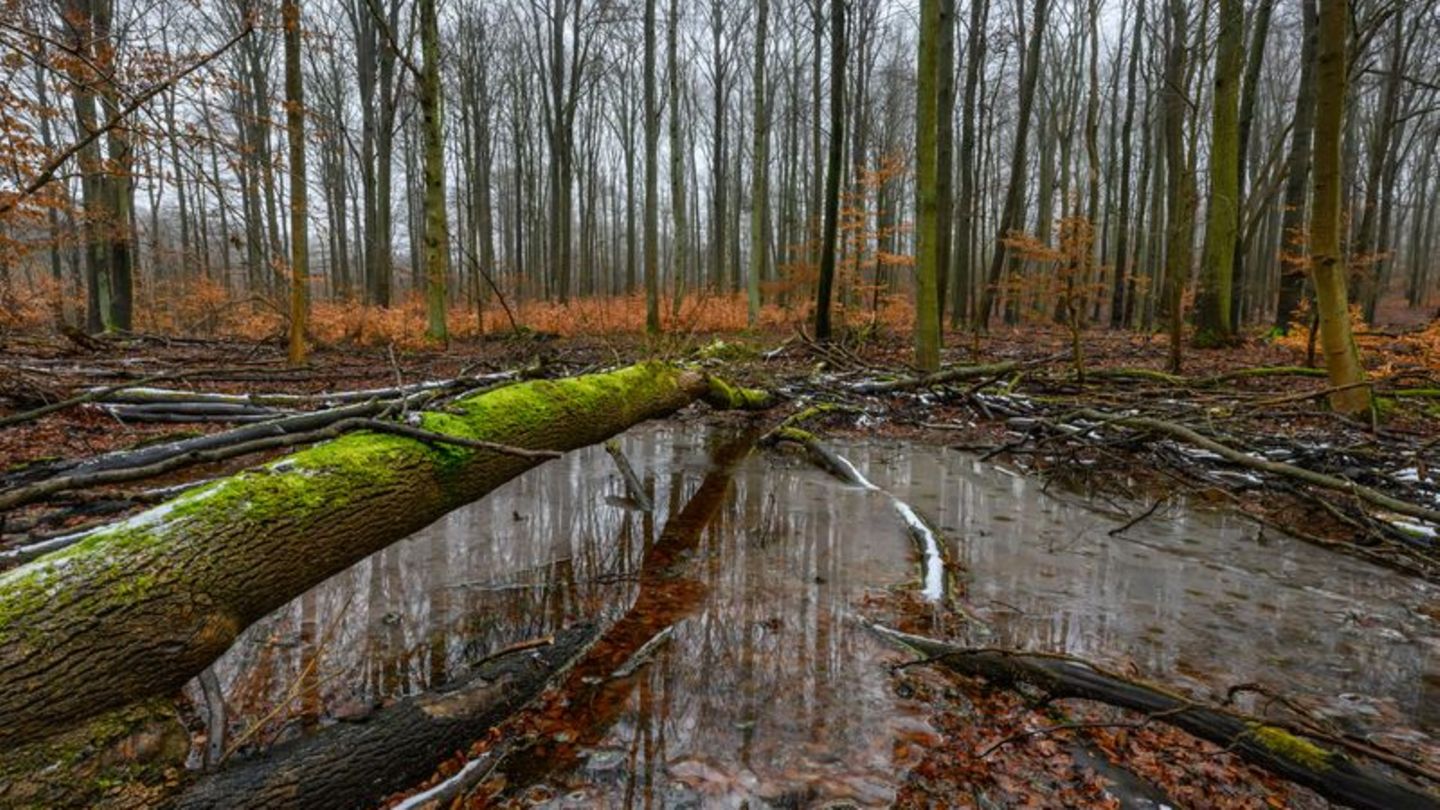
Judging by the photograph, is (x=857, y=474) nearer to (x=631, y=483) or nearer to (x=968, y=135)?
(x=631, y=483)

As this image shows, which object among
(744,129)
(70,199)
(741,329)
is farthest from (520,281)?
(744,129)

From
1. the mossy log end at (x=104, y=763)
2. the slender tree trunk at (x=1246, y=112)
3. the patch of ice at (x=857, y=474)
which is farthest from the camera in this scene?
the slender tree trunk at (x=1246, y=112)

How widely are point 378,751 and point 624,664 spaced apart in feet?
3.67

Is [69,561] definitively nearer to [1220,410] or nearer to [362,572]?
[362,572]

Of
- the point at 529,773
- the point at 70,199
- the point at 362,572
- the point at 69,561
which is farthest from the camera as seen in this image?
the point at 70,199

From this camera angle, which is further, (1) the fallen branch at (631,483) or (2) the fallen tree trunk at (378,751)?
(1) the fallen branch at (631,483)

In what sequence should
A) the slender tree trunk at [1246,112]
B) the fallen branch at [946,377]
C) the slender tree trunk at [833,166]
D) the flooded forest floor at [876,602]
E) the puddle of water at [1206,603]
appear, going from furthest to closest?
1. the slender tree trunk at [1246,112]
2. the slender tree trunk at [833,166]
3. the fallen branch at [946,377]
4. the puddle of water at [1206,603]
5. the flooded forest floor at [876,602]

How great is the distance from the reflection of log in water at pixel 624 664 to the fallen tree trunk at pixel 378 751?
19 cm

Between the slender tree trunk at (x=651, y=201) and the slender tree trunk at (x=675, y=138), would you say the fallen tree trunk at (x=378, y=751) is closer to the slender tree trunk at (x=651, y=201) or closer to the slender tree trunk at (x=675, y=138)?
the slender tree trunk at (x=675, y=138)

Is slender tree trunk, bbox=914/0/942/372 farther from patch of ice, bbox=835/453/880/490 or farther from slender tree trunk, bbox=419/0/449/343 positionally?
slender tree trunk, bbox=419/0/449/343

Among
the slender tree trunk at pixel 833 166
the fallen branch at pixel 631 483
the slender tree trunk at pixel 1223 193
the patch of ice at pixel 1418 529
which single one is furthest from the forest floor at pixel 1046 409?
the slender tree trunk at pixel 833 166

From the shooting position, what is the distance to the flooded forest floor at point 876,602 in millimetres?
2264

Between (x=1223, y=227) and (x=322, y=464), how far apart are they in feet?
49.6

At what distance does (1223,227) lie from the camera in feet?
39.4
